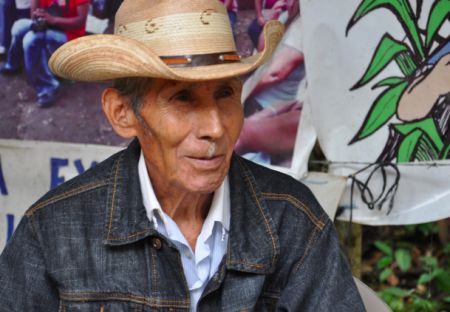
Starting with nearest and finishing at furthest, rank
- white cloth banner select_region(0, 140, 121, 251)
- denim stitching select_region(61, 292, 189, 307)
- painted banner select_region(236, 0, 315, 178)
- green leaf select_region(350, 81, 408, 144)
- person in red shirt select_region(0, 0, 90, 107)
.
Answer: denim stitching select_region(61, 292, 189, 307) → green leaf select_region(350, 81, 408, 144) → painted banner select_region(236, 0, 315, 178) → person in red shirt select_region(0, 0, 90, 107) → white cloth banner select_region(0, 140, 121, 251)

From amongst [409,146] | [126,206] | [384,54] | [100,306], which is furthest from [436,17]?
[100,306]

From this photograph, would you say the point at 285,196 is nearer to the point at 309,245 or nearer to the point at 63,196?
the point at 309,245

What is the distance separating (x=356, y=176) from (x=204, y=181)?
4.55ft

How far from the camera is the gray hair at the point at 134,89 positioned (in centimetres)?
228

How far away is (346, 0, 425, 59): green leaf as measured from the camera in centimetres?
333

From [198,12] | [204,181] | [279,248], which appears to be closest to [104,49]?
[198,12]

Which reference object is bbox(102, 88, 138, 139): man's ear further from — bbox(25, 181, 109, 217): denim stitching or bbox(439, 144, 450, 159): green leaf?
bbox(439, 144, 450, 159): green leaf

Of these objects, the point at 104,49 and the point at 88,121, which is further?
the point at 88,121

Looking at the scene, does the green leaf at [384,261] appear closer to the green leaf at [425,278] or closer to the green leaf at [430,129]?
the green leaf at [425,278]

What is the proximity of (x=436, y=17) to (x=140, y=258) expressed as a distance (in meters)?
1.66

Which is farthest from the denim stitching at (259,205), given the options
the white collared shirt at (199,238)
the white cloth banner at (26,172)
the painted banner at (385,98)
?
the white cloth banner at (26,172)

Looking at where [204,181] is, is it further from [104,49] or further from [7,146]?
[7,146]

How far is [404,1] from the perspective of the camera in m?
3.33

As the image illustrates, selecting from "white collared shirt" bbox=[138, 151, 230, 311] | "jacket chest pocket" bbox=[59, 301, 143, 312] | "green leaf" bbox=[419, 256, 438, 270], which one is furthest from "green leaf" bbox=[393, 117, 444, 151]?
"jacket chest pocket" bbox=[59, 301, 143, 312]
